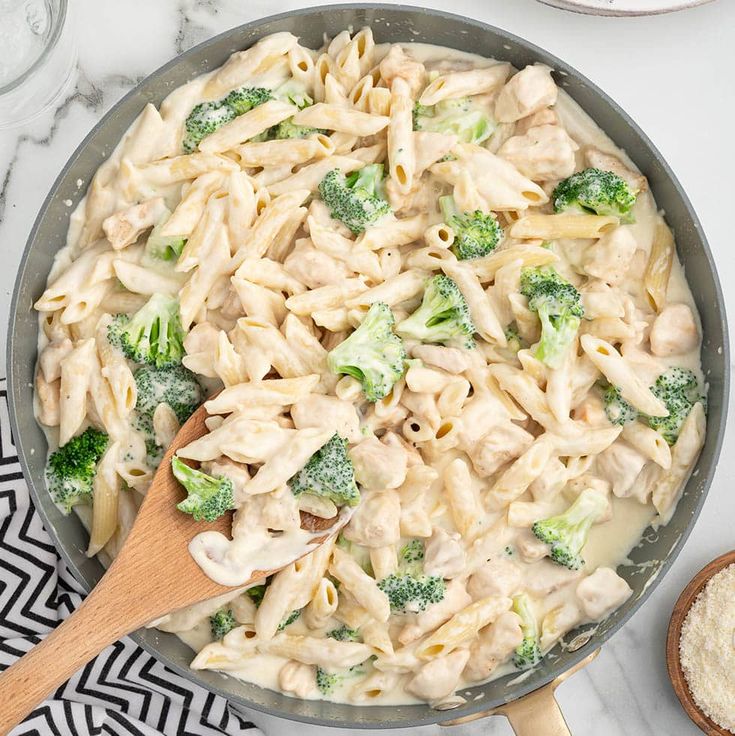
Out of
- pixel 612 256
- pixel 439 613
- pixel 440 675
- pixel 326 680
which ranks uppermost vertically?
pixel 612 256

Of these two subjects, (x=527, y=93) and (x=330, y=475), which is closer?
(x=330, y=475)

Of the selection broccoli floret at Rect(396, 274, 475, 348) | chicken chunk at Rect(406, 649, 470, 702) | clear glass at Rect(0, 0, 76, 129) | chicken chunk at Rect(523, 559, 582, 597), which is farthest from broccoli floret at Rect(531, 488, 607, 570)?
clear glass at Rect(0, 0, 76, 129)

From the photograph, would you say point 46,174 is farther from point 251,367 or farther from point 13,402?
point 251,367

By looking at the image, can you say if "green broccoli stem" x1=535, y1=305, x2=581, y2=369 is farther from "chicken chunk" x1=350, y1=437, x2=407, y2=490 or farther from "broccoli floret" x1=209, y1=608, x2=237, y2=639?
"broccoli floret" x1=209, y1=608, x2=237, y2=639

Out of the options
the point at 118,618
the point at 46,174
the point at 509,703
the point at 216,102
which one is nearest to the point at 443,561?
the point at 509,703

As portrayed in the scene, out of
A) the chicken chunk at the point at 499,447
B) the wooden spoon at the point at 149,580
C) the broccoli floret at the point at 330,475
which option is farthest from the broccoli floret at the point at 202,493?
the chicken chunk at the point at 499,447

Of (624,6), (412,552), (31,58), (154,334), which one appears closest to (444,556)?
(412,552)

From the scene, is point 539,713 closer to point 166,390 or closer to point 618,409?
point 618,409
